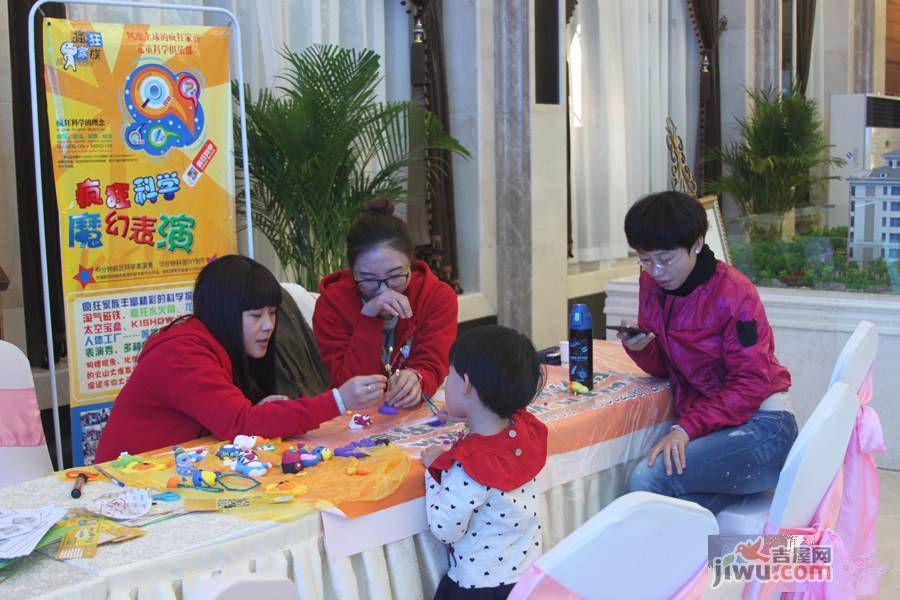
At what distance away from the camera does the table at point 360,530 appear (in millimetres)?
1528

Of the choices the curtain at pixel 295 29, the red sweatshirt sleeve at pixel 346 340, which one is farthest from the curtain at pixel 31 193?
the red sweatshirt sleeve at pixel 346 340

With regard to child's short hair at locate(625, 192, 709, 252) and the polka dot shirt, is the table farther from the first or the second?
child's short hair at locate(625, 192, 709, 252)

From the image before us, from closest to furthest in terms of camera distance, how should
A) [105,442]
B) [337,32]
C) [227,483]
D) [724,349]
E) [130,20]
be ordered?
[227,483] → [105,442] → [724,349] → [130,20] → [337,32]

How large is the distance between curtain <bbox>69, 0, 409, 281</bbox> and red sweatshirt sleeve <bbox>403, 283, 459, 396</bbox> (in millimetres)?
2055

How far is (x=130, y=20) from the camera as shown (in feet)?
14.0

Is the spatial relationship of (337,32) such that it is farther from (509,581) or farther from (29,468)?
(509,581)

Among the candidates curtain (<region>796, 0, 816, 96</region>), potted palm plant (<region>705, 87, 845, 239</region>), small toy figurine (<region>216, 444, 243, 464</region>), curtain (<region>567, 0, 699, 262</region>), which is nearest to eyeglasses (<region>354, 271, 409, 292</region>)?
small toy figurine (<region>216, 444, 243, 464</region>)

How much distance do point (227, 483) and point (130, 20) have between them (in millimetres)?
2993

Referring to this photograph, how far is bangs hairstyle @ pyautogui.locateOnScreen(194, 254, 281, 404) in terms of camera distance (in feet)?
7.55

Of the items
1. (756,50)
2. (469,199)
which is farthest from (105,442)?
(756,50)

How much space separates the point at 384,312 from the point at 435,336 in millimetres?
181

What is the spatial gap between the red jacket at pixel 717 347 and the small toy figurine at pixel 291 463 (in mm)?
1088

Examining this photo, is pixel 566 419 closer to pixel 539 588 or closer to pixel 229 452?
pixel 229 452

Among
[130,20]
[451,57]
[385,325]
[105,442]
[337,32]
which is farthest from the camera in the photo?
[451,57]
